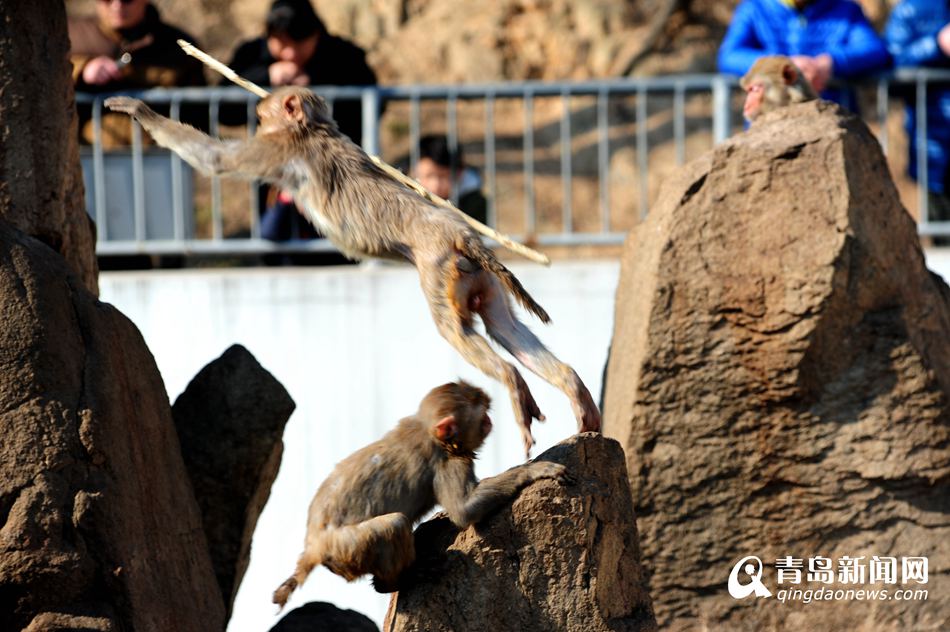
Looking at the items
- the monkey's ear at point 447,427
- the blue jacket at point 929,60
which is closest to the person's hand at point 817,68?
the blue jacket at point 929,60

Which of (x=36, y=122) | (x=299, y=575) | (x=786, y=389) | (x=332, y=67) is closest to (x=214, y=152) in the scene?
(x=36, y=122)

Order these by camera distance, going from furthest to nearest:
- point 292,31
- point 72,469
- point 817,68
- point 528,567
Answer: point 292,31
point 817,68
point 528,567
point 72,469

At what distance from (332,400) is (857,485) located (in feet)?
11.4

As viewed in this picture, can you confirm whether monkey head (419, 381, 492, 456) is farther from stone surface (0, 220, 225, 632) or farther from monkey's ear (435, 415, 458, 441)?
stone surface (0, 220, 225, 632)

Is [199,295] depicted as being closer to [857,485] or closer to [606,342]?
[606,342]

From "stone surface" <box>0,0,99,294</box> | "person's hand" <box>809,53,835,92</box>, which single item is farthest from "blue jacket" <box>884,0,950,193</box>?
"stone surface" <box>0,0,99,294</box>

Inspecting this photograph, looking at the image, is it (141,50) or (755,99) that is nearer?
(755,99)

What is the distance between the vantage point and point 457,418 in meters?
5.23

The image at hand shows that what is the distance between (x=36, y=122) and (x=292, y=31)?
142 inches

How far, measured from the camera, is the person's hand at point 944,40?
903 cm

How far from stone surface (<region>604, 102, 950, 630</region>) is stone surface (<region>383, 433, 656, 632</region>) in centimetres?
127

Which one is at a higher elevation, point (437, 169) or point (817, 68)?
point (817, 68)

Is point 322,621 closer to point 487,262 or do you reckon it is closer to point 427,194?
point 487,262

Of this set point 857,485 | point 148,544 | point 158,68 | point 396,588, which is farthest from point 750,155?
point 158,68
